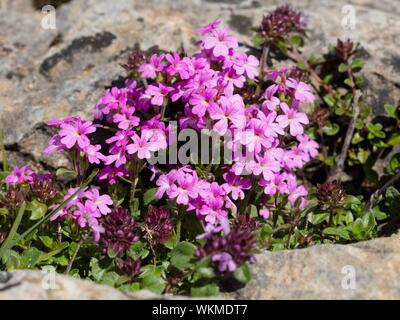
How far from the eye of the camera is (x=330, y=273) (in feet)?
11.5

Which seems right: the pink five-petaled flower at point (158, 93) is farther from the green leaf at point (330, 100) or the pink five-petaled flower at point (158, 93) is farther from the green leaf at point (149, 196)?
the green leaf at point (330, 100)

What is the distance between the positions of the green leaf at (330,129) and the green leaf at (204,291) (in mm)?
2284

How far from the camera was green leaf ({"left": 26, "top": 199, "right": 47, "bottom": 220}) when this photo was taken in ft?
13.7

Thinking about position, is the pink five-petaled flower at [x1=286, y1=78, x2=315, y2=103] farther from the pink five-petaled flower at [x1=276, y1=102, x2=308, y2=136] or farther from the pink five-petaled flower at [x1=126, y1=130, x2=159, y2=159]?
the pink five-petaled flower at [x1=126, y1=130, x2=159, y2=159]

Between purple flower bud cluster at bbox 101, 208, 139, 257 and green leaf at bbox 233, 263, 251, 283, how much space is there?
767 mm

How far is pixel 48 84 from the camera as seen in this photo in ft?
18.0

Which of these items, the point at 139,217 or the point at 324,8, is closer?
the point at 139,217

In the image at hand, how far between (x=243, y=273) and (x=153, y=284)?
0.65 meters

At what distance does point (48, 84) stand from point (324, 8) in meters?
3.11

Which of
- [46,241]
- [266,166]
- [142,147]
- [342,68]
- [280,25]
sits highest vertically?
[280,25]

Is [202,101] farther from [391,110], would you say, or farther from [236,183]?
[391,110]

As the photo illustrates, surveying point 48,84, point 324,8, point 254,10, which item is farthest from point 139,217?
point 324,8

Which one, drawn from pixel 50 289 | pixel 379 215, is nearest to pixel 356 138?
pixel 379 215

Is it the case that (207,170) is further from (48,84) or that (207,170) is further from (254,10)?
(254,10)
